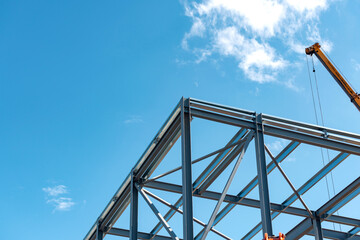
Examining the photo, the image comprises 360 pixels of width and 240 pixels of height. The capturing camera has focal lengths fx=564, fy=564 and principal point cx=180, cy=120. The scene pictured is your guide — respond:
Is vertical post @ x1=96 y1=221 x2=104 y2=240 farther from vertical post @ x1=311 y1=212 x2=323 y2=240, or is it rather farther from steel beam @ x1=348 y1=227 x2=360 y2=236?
steel beam @ x1=348 y1=227 x2=360 y2=236

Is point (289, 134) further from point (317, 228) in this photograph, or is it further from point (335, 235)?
point (335, 235)

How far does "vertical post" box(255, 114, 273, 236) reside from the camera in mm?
17812

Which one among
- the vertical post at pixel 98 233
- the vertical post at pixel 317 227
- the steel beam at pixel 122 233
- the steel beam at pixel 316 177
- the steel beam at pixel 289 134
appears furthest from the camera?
the vertical post at pixel 98 233

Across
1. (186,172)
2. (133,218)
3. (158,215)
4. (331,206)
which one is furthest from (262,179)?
(331,206)

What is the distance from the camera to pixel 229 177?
61.3 feet

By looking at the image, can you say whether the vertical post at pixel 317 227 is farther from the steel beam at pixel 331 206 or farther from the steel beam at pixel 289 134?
the steel beam at pixel 289 134

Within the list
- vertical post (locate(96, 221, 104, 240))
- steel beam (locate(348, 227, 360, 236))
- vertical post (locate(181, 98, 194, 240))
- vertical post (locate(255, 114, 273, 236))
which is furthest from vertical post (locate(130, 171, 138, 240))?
steel beam (locate(348, 227, 360, 236))

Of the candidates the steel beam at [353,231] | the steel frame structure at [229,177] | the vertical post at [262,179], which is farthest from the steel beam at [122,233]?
the vertical post at [262,179]

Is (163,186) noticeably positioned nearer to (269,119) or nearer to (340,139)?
(269,119)

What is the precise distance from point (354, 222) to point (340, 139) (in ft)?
22.6

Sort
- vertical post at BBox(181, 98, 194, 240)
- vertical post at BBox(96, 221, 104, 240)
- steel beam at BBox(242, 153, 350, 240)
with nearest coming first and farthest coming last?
1. vertical post at BBox(181, 98, 194, 240)
2. steel beam at BBox(242, 153, 350, 240)
3. vertical post at BBox(96, 221, 104, 240)

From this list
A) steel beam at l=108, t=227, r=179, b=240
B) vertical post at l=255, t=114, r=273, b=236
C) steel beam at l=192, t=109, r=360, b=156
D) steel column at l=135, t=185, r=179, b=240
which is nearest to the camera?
vertical post at l=255, t=114, r=273, b=236

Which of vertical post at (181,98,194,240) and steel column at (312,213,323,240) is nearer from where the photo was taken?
vertical post at (181,98,194,240)

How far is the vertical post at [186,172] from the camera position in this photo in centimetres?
1759
